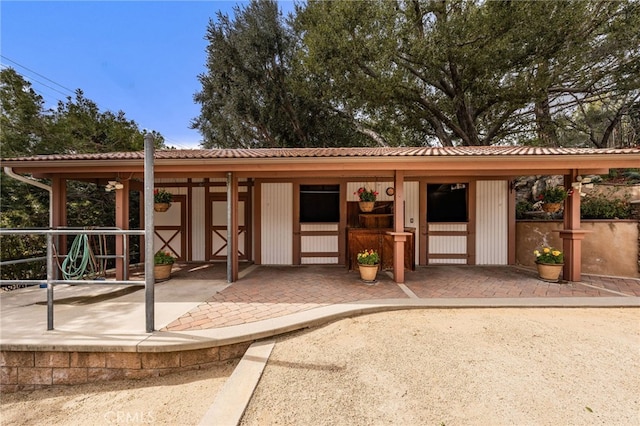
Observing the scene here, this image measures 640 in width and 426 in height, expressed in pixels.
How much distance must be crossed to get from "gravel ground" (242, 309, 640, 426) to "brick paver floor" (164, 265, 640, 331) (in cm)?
72

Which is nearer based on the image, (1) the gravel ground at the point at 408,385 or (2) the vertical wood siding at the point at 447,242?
(1) the gravel ground at the point at 408,385

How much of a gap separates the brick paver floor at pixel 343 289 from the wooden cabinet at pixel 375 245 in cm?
37

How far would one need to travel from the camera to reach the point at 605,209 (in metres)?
5.79

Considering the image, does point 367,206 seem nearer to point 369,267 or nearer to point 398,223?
point 398,223

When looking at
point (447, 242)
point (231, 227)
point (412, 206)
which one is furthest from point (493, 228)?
point (231, 227)

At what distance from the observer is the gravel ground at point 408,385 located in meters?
1.88

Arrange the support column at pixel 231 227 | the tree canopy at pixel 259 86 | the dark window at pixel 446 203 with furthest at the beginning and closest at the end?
the tree canopy at pixel 259 86
the dark window at pixel 446 203
the support column at pixel 231 227

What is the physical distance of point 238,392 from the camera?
204 centimetres

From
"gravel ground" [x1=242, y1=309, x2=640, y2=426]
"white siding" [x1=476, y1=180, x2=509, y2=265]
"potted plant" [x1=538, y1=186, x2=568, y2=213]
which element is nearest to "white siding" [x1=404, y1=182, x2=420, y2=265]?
"white siding" [x1=476, y1=180, x2=509, y2=265]

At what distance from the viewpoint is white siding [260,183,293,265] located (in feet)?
21.1

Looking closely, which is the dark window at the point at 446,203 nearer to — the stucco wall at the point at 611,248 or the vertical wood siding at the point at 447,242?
the vertical wood siding at the point at 447,242

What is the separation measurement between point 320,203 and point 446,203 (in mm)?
3131

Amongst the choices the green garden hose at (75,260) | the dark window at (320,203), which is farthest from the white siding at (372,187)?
the green garden hose at (75,260)
